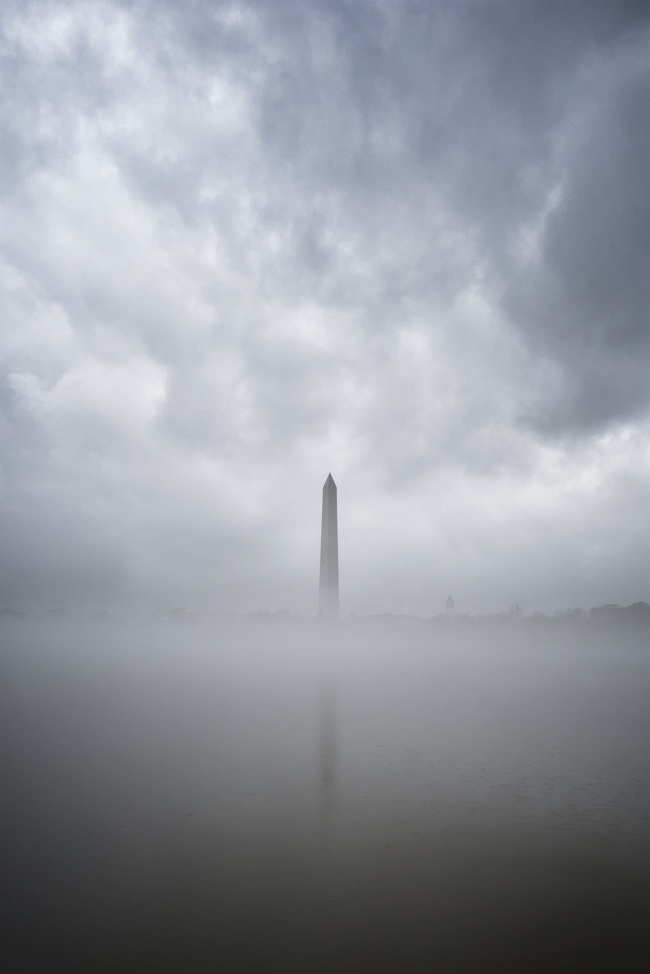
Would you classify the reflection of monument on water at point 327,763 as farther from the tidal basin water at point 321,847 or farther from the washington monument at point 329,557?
the washington monument at point 329,557

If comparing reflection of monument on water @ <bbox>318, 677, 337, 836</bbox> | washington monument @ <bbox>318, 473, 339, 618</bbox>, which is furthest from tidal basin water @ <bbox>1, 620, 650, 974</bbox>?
washington monument @ <bbox>318, 473, 339, 618</bbox>

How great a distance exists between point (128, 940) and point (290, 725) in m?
18.7

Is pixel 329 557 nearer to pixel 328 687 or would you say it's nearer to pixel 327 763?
pixel 328 687

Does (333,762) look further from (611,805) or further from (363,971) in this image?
(363,971)

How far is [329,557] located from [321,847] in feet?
163

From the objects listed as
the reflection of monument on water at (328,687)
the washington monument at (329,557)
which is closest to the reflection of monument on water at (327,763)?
the reflection of monument on water at (328,687)

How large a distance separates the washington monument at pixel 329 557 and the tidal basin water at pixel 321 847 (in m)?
34.9

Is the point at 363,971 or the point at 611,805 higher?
the point at 611,805

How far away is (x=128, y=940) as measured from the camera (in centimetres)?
857

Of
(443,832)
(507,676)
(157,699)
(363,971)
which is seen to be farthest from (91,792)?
(507,676)

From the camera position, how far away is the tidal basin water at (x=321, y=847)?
852cm

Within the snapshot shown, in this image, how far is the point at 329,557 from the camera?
2432 inches

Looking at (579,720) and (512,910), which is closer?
(512,910)

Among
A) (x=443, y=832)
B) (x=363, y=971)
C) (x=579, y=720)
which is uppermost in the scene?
(x=579, y=720)
